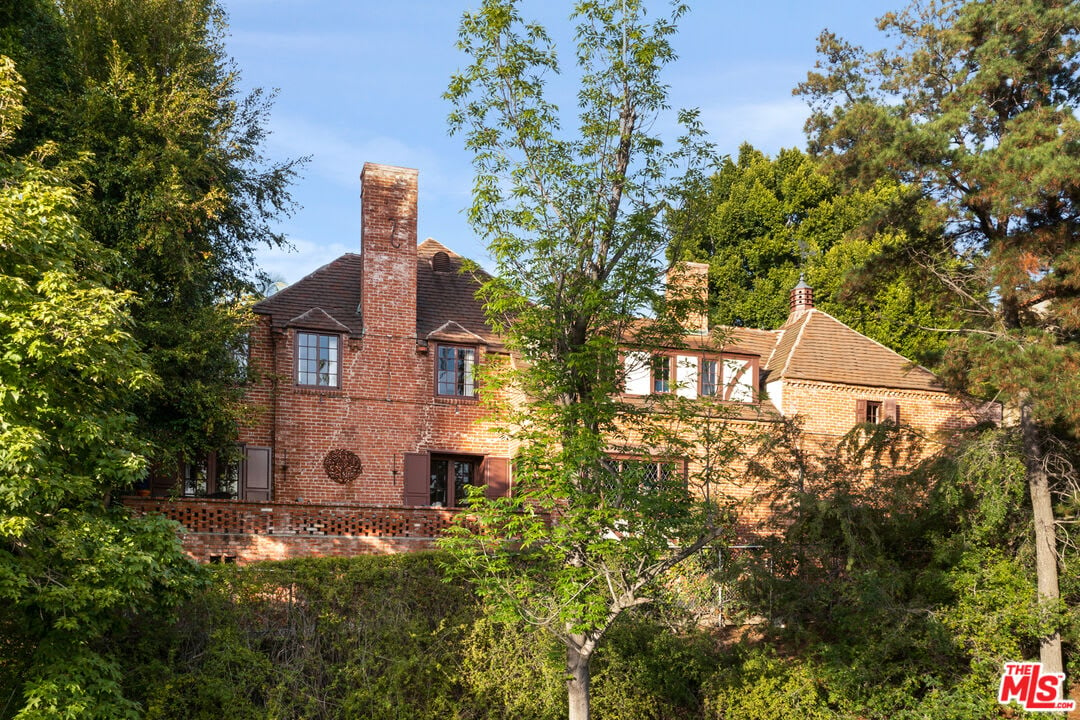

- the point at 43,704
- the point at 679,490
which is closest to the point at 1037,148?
the point at 679,490

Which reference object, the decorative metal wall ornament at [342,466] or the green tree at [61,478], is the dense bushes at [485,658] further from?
the decorative metal wall ornament at [342,466]

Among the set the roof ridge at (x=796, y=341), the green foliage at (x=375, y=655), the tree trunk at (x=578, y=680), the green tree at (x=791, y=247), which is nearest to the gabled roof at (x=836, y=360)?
the roof ridge at (x=796, y=341)


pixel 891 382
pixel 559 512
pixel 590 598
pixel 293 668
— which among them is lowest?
pixel 293 668

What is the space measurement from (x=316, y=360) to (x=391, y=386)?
1.77 meters

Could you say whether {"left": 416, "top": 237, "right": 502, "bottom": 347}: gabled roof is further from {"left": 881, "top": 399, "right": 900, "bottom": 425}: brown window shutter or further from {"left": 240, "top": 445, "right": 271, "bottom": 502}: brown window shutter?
{"left": 881, "top": 399, "right": 900, "bottom": 425}: brown window shutter

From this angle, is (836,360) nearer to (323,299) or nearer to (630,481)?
(323,299)

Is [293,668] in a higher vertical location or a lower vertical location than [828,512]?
lower

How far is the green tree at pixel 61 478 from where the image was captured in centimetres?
1159

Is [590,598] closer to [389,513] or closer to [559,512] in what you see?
[559,512]

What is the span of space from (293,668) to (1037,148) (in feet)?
46.8

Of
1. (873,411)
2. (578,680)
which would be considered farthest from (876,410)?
(578,680)

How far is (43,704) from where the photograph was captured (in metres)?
11.8

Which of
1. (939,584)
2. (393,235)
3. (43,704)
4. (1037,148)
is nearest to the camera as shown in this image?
(43,704)

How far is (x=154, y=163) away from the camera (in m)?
19.3
